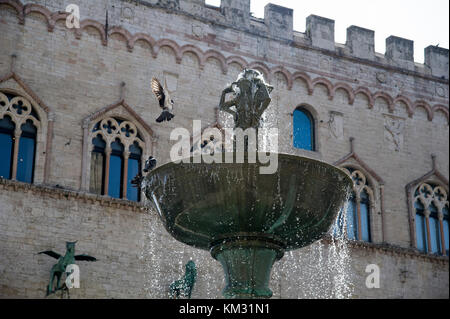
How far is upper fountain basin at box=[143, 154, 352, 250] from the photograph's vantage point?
31.9 ft

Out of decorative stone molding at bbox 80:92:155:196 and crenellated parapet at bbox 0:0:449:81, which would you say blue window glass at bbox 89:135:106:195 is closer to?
decorative stone molding at bbox 80:92:155:196

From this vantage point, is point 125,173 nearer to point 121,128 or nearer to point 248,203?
point 121,128

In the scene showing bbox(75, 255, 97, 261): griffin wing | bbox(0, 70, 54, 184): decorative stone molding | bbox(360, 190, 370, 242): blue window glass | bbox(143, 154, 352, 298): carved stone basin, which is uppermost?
bbox(0, 70, 54, 184): decorative stone molding

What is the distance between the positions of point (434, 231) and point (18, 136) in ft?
35.3

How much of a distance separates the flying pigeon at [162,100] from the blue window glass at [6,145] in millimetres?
2986

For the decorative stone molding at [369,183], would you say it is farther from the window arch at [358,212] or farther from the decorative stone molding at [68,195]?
the decorative stone molding at [68,195]

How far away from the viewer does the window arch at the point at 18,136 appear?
1712 centimetres

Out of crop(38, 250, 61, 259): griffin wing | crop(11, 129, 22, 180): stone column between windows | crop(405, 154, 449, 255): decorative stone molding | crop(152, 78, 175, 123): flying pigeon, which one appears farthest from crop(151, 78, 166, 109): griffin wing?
crop(405, 154, 449, 255): decorative stone molding

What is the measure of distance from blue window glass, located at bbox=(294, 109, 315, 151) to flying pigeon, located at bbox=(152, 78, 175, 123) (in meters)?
3.77

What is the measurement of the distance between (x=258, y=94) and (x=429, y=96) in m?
13.4

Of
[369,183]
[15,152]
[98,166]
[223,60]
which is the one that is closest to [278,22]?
[223,60]

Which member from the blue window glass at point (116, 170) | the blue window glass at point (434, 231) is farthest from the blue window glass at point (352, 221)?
the blue window glass at point (116, 170)

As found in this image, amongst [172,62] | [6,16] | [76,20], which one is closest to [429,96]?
[172,62]
